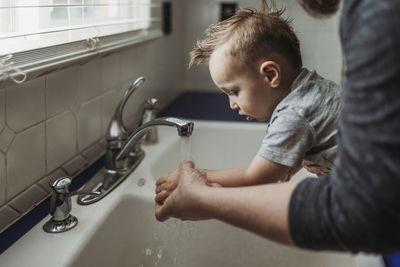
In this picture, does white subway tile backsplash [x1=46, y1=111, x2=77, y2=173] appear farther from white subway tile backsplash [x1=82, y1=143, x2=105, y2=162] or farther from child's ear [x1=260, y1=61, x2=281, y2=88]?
child's ear [x1=260, y1=61, x2=281, y2=88]

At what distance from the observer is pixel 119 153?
1.15m

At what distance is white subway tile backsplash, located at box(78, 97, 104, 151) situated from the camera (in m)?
1.21

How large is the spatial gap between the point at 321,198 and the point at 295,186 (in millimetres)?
47

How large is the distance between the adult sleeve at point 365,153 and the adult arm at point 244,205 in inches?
0.9

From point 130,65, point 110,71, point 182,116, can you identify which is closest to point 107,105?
point 110,71

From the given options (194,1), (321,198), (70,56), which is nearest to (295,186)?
(321,198)

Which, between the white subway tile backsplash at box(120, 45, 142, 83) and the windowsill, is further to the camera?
the white subway tile backsplash at box(120, 45, 142, 83)

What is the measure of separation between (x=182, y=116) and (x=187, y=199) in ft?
3.80

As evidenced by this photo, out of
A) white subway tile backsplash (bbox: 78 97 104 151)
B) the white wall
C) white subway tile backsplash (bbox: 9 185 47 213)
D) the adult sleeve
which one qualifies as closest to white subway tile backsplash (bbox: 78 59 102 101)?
white subway tile backsplash (bbox: 78 97 104 151)

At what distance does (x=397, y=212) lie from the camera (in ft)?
1.62

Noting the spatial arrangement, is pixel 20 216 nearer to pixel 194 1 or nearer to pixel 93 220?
pixel 93 220

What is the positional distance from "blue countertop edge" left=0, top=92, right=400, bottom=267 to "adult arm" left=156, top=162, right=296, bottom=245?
36 centimetres

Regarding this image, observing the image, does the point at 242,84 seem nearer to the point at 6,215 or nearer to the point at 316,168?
the point at 316,168

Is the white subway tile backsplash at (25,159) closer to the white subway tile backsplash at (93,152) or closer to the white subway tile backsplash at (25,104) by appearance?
the white subway tile backsplash at (25,104)
